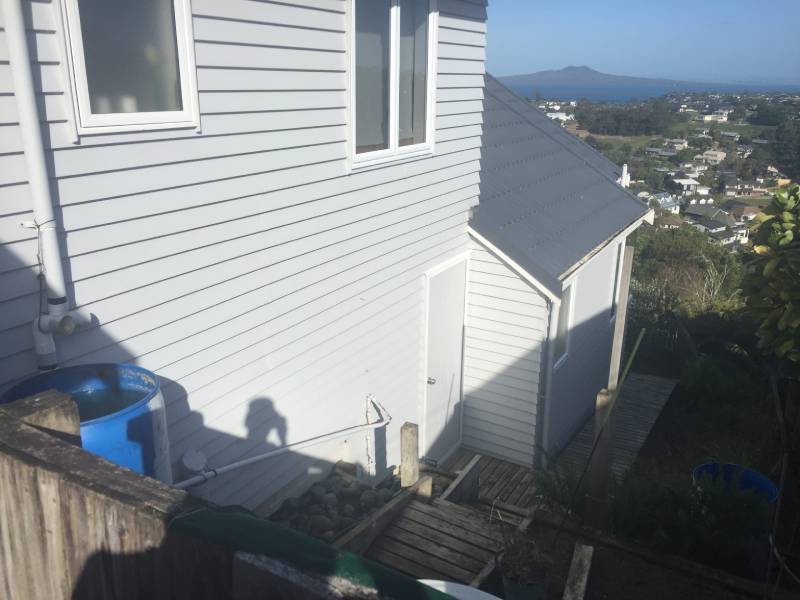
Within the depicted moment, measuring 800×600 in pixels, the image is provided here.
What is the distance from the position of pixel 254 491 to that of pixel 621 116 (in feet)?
272

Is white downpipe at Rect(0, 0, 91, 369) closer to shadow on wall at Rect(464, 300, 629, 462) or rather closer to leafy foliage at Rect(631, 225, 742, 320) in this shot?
shadow on wall at Rect(464, 300, 629, 462)

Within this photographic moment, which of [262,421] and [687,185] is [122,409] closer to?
[262,421]

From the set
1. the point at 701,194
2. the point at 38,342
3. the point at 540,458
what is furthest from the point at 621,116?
the point at 38,342

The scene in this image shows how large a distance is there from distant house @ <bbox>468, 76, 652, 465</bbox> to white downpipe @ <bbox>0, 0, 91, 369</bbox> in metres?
4.65

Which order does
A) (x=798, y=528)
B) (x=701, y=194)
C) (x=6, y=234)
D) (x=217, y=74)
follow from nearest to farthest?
(x=6, y=234)
(x=217, y=74)
(x=798, y=528)
(x=701, y=194)

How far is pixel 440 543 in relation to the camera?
5141 millimetres

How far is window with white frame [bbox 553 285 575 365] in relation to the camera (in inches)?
343

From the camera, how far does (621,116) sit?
262ft

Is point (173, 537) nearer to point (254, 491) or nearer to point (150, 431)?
point (150, 431)

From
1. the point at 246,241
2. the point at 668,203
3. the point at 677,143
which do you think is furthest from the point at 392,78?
the point at 677,143

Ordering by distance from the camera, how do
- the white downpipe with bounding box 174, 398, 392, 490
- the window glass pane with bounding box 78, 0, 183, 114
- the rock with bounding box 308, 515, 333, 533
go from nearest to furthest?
the window glass pane with bounding box 78, 0, 183, 114 → the white downpipe with bounding box 174, 398, 392, 490 → the rock with bounding box 308, 515, 333, 533

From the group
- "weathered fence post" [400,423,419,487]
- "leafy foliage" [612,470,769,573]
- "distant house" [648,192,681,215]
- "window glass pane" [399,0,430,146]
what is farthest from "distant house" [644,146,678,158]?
"weathered fence post" [400,423,419,487]

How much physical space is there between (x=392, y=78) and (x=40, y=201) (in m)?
3.70

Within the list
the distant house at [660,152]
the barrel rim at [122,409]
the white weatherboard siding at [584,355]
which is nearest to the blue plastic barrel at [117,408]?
the barrel rim at [122,409]
